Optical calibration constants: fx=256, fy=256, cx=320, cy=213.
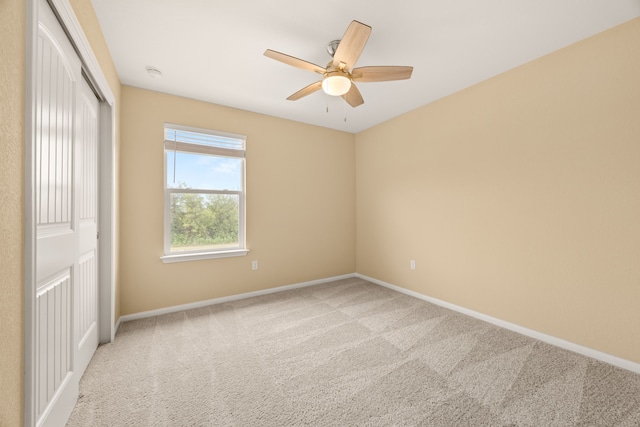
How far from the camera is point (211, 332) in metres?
2.52

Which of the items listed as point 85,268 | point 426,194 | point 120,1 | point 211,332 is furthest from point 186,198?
point 426,194

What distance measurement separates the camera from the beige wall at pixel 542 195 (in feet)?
6.33

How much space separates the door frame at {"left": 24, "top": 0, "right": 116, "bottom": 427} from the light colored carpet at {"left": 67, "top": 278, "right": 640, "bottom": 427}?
558 millimetres

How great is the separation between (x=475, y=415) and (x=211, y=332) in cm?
223

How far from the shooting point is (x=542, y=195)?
91.6 inches

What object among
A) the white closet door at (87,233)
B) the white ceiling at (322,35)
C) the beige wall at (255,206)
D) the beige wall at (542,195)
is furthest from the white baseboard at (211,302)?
the white ceiling at (322,35)

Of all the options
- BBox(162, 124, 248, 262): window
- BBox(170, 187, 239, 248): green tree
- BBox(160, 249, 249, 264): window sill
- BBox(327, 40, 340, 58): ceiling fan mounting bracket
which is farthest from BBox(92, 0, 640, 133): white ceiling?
BBox(160, 249, 249, 264): window sill

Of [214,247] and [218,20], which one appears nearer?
[218,20]

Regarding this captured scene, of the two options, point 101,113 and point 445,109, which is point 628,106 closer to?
point 445,109

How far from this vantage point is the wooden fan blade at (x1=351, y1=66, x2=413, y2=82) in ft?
6.25

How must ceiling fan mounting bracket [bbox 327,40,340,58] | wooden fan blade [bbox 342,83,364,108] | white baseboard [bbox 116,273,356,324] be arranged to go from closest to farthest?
ceiling fan mounting bracket [bbox 327,40,340,58]
wooden fan blade [bbox 342,83,364,108]
white baseboard [bbox 116,273,356,324]

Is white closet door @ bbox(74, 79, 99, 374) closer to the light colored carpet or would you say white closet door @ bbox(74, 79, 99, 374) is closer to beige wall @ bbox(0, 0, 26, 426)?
the light colored carpet

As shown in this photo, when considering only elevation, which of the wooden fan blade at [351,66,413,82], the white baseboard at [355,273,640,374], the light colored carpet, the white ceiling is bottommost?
the light colored carpet

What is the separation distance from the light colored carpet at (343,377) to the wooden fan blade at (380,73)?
7.36ft
